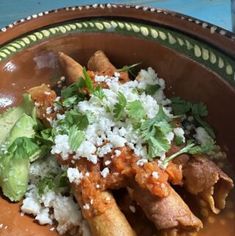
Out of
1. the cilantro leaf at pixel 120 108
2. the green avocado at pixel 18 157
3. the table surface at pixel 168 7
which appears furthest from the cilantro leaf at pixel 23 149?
the table surface at pixel 168 7

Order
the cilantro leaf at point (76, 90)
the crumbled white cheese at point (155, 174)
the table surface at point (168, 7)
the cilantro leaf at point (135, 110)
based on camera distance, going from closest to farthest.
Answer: the crumbled white cheese at point (155, 174), the cilantro leaf at point (135, 110), the cilantro leaf at point (76, 90), the table surface at point (168, 7)

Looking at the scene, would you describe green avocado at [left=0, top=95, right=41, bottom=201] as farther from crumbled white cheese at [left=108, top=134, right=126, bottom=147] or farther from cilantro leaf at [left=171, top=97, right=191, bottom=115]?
cilantro leaf at [left=171, top=97, right=191, bottom=115]

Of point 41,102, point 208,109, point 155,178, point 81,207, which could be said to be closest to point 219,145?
point 208,109

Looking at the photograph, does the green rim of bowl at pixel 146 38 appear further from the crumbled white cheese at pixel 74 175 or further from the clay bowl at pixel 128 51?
the crumbled white cheese at pixel 74 175

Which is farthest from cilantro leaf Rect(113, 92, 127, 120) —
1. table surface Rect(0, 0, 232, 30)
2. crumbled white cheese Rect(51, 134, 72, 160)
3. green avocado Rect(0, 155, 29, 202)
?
table surface Rect(0, 0, 232, 30)

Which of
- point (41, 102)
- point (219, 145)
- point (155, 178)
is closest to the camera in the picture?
point (155, 178)

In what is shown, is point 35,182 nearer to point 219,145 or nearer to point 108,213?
point 108,213

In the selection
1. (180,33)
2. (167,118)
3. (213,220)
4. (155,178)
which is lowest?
(213,220)
